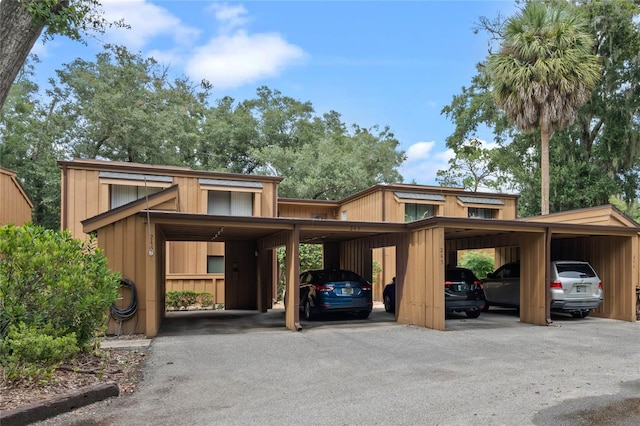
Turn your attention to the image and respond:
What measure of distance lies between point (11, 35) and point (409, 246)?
9.56 meters

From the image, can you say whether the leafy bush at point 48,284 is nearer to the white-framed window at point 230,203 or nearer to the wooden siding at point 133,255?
the wooden siding at point 133,255

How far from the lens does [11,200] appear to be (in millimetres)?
15859

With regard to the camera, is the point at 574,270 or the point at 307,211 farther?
the point at 307,211

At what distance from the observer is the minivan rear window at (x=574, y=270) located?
12656 millimetres

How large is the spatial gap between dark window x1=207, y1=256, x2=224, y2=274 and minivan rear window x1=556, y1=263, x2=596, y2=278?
→ 39.3 feet

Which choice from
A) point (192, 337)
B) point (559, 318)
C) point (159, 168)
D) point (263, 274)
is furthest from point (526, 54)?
point (192, 337)

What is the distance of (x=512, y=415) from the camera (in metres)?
Answer: 4.82

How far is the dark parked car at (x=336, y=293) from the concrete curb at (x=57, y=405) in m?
7.34

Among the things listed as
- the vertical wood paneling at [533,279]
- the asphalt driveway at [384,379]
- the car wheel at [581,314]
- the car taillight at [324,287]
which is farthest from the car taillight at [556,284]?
the car taillight at [324,287]

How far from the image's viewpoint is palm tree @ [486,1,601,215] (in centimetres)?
1930

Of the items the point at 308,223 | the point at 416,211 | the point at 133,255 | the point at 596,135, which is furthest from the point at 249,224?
the point at 596,135

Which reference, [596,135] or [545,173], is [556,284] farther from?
[596,135]

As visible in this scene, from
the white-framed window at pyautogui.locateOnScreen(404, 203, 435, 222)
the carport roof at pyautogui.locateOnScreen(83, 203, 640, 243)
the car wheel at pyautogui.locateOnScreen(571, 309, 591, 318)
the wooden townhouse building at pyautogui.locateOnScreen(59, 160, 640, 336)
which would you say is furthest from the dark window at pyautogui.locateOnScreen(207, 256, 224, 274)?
the car wheel at pyautogui.locateOnScreen(571, 309, 591, 318)

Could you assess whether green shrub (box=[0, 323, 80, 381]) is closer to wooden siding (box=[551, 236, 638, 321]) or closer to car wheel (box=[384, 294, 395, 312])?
car wheel (box=[384, 294, 395, 312])
